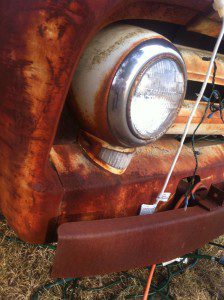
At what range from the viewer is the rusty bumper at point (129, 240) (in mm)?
931

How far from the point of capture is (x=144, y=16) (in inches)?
38.1

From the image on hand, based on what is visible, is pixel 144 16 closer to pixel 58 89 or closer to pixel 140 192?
pixel 58 89

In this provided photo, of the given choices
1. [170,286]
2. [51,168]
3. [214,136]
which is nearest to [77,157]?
[51,168]

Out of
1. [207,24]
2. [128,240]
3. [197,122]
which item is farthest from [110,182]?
[207,24]

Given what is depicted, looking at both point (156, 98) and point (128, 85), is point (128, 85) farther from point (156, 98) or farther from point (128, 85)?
point (156, 98)

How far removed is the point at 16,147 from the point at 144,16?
52 cm

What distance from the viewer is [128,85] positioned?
84 centimetres

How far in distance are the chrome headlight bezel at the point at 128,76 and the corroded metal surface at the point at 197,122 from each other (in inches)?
14.6

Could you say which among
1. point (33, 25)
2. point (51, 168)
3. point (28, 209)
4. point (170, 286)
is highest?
point (33, 25)

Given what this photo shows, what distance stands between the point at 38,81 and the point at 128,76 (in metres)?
0.22

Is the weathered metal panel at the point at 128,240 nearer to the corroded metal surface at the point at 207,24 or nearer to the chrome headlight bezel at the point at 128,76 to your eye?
the chrome headlight bezel at the point at 128,76

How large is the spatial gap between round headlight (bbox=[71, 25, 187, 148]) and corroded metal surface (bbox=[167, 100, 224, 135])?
0.28 metres

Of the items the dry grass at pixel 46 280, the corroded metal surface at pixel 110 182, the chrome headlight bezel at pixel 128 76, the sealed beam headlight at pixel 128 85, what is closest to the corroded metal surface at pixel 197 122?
the corroded metal surface at pixel 110 182

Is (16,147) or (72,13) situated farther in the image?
(16,147)
